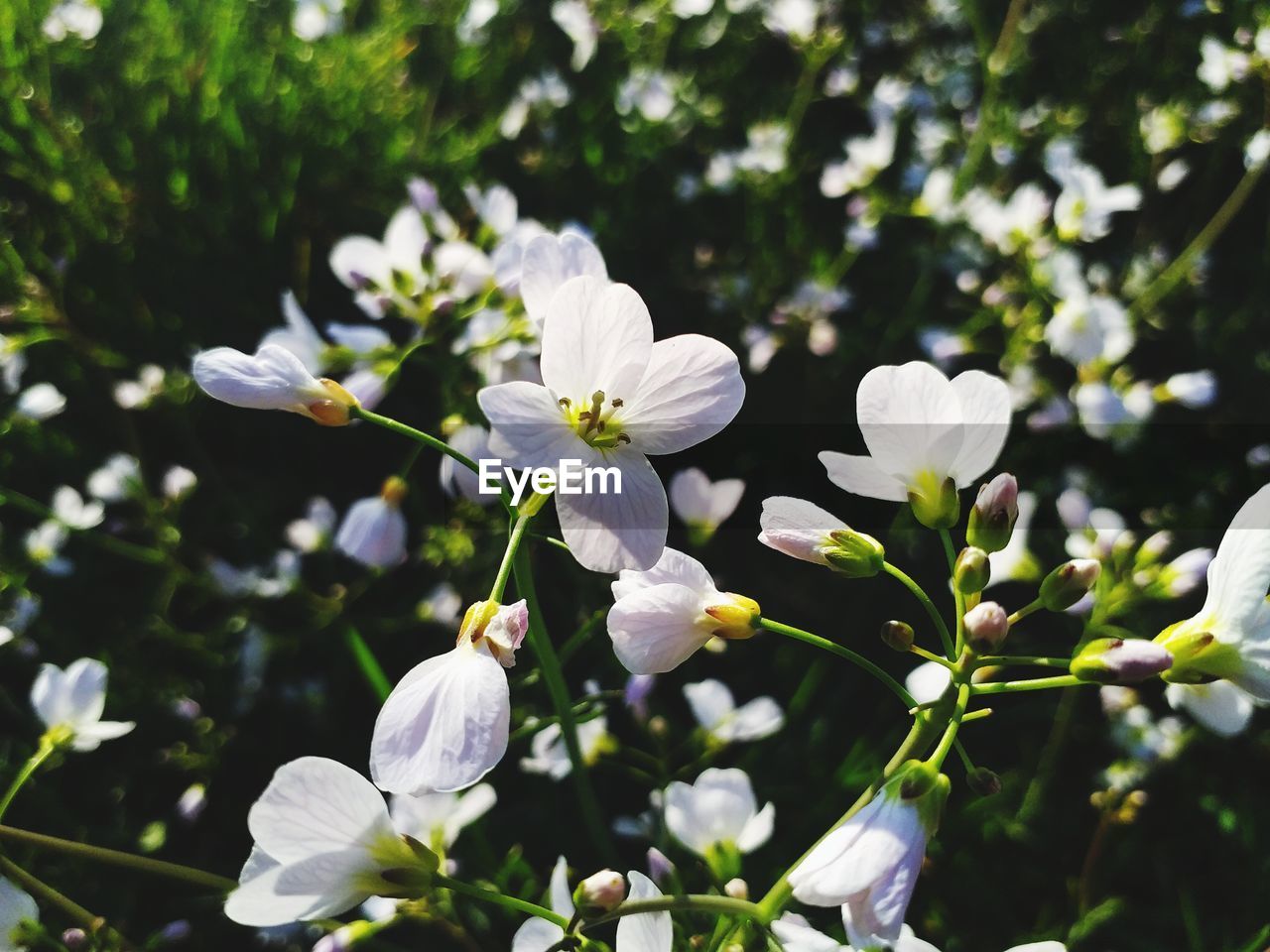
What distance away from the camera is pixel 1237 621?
1.77 feet

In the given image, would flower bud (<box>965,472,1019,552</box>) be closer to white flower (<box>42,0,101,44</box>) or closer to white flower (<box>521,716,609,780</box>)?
white flower (<box>521,716,609,780</box>)

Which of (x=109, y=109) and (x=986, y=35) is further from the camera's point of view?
(x=986, y=35)

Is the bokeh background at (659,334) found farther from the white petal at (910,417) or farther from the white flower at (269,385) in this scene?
the white petal at (910,417)

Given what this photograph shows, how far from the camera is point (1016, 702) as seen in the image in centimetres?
138

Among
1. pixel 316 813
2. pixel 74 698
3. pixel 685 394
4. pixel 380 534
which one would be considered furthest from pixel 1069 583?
pixel 74 698

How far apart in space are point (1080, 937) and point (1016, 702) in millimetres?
372

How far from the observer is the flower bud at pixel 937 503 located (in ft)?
2.04

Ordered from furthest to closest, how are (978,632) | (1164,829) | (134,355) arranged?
(134,355), (1164,829), (978,632)

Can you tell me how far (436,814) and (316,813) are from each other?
0.32 meters

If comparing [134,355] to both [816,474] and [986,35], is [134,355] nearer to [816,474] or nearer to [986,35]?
[816,474]

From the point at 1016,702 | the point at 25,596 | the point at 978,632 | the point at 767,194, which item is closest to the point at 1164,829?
the point at 1016,702

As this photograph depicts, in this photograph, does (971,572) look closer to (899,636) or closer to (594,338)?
(899,636)

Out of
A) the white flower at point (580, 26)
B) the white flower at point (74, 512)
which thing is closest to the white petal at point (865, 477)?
the white flower at point (74, 512)

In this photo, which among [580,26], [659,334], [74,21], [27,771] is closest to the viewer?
[27,771]
